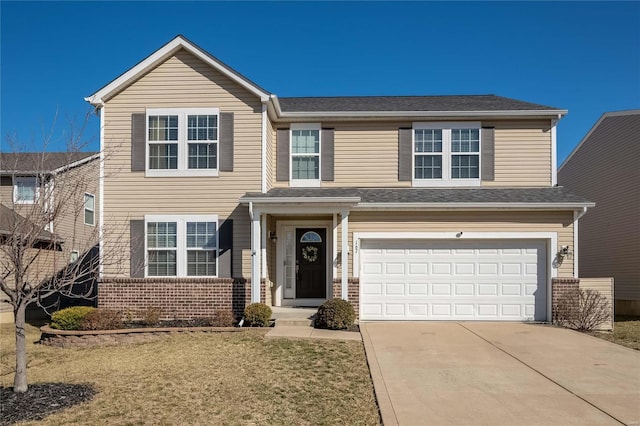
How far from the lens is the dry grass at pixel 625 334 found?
38.6ft

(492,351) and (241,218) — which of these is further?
(241,218)

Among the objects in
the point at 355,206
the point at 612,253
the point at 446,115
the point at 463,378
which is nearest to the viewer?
the point at 463,378

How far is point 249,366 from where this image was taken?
908 centimetres

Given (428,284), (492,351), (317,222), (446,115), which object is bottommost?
(492,351)

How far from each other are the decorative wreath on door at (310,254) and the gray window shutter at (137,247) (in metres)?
4.28

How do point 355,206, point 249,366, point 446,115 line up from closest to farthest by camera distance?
1. point 249,366
2. point 355,206
3. point 446,115

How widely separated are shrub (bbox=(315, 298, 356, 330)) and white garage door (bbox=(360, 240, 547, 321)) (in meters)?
1.47

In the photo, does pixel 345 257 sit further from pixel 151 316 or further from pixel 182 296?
pixel 151 316

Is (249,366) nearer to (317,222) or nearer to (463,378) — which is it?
(463,378)

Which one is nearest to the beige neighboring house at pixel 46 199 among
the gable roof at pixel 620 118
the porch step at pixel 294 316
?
the porch step at pixel 294 316

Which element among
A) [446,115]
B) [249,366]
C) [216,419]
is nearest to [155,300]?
[249,366]

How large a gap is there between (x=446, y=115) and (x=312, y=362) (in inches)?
336

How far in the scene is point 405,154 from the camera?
15.2 m

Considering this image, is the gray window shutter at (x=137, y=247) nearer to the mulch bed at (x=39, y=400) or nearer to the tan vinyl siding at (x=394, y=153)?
the tan vinyl siding at (x=394, y=153)
